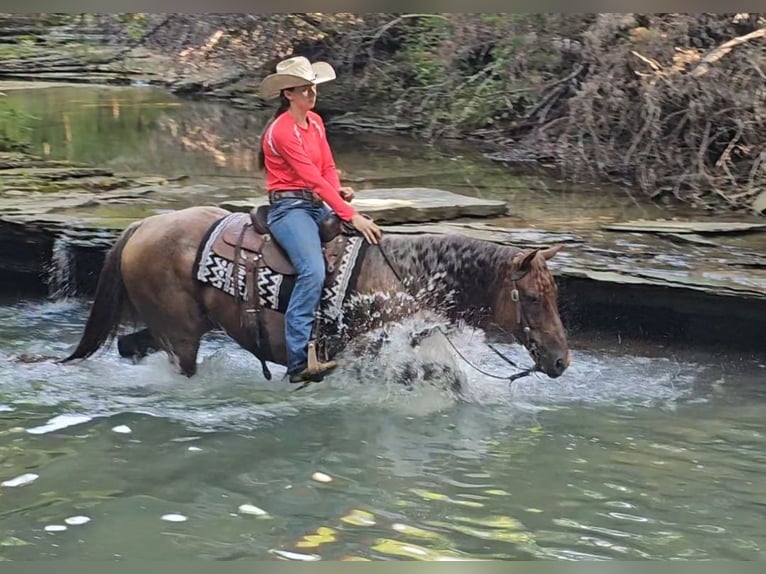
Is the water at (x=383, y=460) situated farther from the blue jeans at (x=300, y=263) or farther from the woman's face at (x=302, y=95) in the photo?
the woman's face at (x=302, y=95)

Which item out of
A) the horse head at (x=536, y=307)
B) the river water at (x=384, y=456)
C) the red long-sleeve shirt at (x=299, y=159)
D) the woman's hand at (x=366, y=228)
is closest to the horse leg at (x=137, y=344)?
the river water at (x=384, y=456)

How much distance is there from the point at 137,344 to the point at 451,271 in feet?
5.86

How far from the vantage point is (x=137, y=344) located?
520cm

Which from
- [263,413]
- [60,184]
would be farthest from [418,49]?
[263,413]

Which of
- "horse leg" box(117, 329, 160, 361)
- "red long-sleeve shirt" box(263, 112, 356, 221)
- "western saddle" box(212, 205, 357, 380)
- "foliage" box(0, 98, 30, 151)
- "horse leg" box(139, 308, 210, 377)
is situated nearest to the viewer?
"red long-sleeve shirt" box(263, 112, 356, 221)

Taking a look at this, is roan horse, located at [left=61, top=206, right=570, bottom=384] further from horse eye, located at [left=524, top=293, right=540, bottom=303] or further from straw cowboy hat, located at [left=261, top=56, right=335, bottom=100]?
straw cowboy hat, located at [left=261, top=56, right=335, bottom=100]

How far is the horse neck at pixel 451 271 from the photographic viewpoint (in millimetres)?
4723

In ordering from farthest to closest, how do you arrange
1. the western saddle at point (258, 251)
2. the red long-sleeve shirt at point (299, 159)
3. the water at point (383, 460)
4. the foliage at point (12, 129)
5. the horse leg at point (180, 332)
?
the foliage at point (12, 129), the horse leg at point (180, 332), the western saddle at point (258, 251), the red long-sleeve shirt at point (299, 159), the water at point (383, 460)

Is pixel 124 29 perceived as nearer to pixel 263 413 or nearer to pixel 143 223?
pixel 143 223

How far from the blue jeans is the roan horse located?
0.09 m

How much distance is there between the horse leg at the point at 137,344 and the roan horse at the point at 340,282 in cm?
21

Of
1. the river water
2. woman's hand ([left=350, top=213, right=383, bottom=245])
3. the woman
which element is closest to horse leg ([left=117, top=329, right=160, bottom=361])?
the river water

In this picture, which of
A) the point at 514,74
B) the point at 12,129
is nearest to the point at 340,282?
the point at 514,74

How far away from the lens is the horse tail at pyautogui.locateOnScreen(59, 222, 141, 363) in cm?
511
